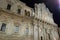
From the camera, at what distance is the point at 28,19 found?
1730 centimetres

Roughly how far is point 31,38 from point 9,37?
4.25 metres

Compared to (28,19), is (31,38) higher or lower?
lower

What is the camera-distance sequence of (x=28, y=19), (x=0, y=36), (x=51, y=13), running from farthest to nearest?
(x=51, y=13)
(x=28, y=19)
(x=0, y=36)

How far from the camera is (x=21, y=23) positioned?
16297 mm

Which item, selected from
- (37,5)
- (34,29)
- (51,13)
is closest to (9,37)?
(34,29)

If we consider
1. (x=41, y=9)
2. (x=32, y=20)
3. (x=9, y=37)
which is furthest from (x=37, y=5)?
(x=9, y=37)

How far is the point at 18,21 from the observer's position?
52.5 ft

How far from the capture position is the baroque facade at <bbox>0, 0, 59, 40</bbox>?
14.5 meters

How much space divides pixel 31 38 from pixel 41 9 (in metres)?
7.89

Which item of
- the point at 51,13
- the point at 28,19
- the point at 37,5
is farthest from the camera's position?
the point at 51,13

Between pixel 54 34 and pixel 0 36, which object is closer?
pixel 0 36

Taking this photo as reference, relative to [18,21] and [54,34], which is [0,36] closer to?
[18,21]

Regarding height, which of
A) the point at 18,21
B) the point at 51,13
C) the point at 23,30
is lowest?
the point at 23,30

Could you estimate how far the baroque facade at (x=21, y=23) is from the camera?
14477mm
